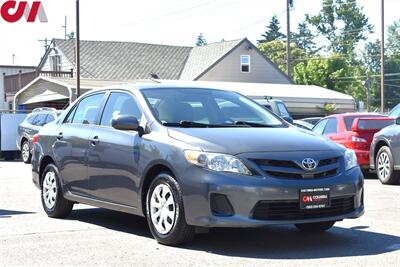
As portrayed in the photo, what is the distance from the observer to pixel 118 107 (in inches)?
313

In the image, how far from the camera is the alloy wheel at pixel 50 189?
884cm

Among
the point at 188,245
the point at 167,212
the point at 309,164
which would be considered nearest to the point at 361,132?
the point at 309,164

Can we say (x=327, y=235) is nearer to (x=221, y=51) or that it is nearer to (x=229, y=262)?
(x=229, y=262)

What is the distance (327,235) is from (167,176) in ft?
6.35

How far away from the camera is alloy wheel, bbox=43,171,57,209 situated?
29.0 feet

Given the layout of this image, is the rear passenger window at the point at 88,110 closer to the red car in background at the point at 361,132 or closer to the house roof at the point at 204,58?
the red car in background at the point at 361,132

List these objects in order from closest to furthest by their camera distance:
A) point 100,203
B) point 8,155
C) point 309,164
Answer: point 309,164
point 100,203
point 8,155

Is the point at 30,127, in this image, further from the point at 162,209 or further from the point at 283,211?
the point at 283,211

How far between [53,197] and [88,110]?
4.03 ft

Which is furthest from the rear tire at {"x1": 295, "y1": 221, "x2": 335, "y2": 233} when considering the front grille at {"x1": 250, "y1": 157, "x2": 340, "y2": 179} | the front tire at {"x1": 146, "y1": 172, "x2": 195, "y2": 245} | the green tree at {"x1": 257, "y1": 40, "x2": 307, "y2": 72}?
the green tree at {"x1": 257, "y1": 40, "x2": 307, "y2": 72}

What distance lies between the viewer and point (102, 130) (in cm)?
790

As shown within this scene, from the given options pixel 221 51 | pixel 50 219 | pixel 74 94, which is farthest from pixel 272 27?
pixel 50 219

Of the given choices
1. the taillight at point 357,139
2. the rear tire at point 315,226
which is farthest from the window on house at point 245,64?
the rear tire at point 315,226

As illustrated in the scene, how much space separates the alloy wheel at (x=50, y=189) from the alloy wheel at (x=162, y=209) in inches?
91.6
